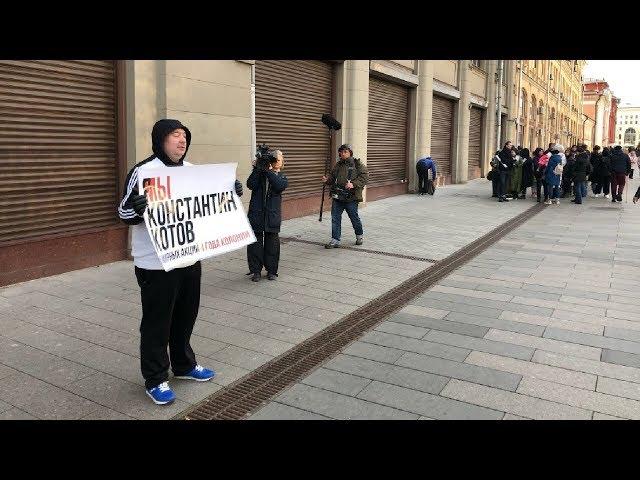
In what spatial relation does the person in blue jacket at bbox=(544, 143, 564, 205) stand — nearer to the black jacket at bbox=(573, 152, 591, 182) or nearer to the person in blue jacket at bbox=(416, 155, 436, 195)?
the black jacket at bbox=(573, 152, 591, 182)

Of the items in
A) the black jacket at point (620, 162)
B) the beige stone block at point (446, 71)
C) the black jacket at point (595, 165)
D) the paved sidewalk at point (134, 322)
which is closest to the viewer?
the paved sidewalk at point (134, 322)

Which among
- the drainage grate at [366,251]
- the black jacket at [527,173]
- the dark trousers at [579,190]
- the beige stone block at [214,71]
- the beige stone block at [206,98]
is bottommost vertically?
the drainage grate at [366,251]

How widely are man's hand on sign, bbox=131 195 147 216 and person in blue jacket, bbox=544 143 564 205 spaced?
1497 centimetres

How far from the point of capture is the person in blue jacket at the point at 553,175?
1631cm

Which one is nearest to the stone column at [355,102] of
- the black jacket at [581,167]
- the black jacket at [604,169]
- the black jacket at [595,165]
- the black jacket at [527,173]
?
the black jacket at [527,173]

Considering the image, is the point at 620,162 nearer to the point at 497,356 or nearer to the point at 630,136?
the point at 497,356

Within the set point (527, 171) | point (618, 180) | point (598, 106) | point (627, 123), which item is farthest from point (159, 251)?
point (627, 123)

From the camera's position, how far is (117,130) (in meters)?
7.83

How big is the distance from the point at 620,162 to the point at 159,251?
677 inches

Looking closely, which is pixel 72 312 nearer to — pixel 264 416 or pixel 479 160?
pixel 264 416

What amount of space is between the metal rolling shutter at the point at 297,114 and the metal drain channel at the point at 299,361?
17.5 ft

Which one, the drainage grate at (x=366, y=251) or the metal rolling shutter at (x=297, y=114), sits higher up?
the metal rolling shutter at (x=297, y=114)

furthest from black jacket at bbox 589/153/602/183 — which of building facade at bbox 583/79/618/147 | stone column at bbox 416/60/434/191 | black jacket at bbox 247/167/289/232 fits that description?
building facade at bbox 583/79/618/147

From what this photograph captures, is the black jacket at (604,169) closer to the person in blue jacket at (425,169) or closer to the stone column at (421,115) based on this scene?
the person in blue jacket at (425,169)
